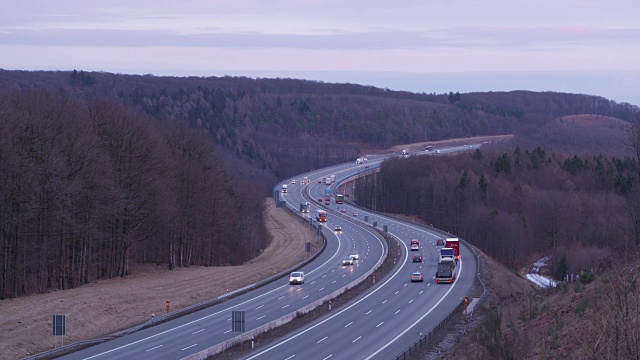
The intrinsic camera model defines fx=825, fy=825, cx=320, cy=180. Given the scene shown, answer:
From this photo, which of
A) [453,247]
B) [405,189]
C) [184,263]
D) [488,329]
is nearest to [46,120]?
[184,263]

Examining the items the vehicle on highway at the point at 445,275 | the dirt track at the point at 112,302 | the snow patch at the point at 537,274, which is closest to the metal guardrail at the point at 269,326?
the vehicle on highway at the point at 445,275

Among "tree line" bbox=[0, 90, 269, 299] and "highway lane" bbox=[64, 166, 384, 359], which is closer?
"highway lane" bbox=[64, 166, 384, 359]

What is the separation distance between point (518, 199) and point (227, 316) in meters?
73.5

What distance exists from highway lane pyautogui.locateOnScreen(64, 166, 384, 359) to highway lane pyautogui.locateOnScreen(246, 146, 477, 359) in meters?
2.51

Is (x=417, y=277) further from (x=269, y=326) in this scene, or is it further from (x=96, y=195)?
(x=96, y=195)

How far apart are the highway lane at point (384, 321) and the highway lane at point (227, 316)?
8.25 ft

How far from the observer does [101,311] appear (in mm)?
37719

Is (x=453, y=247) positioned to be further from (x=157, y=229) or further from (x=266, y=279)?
(x=157, y=229)

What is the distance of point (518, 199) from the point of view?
4176 inches

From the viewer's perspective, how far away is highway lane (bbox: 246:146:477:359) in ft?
103

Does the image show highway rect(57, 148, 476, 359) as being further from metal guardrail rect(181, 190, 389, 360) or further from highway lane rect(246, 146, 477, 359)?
metal guardrail rect(181, 190, 389, 360)

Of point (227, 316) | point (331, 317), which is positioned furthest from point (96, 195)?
point (331, 317)

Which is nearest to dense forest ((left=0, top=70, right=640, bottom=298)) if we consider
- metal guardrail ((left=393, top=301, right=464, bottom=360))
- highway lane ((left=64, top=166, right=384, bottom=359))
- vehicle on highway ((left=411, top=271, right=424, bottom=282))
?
highway lane ((left=64, top=166, right=384, bottom=359))

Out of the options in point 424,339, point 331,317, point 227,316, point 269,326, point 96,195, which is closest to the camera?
point 424,339
